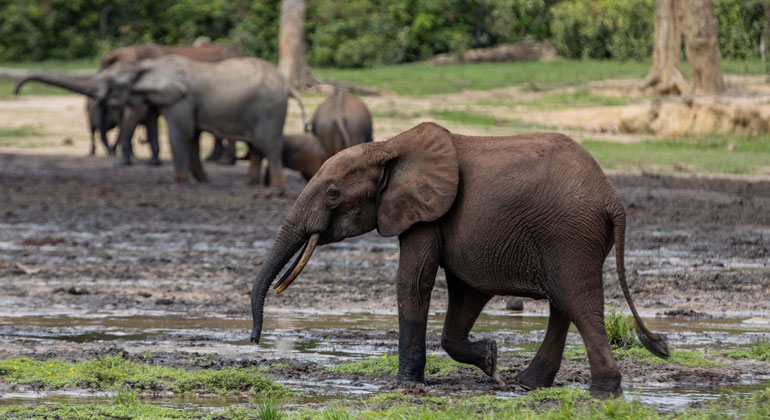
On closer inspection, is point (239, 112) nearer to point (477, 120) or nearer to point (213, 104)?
point (213, 104)

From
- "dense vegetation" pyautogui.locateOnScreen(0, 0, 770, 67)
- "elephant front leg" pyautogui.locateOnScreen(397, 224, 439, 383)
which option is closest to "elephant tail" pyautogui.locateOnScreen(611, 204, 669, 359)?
"elephant front leg" pyautogui.locateOnScreen(397, 224, 439, 383)

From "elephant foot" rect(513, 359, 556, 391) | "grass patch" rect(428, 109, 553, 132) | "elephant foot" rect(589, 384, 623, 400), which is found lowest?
"grass patch" rect(428, 109, 553, 132)

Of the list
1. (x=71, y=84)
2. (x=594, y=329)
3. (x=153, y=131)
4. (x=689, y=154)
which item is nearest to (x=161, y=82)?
(x=71, y=84)

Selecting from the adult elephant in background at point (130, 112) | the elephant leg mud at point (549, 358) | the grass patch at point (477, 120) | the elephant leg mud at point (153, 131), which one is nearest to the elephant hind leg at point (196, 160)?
the adult elephant in background at point (130, 112)

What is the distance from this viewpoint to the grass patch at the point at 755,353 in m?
7.03

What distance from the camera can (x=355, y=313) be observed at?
29.3 ft

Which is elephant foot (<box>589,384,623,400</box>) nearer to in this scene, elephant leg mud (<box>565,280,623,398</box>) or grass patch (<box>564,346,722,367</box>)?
elephant leg mud (<box>565,280,623,398</box>)

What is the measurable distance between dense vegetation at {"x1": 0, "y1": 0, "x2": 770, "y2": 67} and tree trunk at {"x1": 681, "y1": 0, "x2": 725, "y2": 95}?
10.9m

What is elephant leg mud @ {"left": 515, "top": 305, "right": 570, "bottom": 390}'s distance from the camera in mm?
6461

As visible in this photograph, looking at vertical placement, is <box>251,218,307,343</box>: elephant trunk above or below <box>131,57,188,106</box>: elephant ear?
above

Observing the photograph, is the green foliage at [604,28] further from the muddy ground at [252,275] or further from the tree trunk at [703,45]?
the muddy ground at [252,275]

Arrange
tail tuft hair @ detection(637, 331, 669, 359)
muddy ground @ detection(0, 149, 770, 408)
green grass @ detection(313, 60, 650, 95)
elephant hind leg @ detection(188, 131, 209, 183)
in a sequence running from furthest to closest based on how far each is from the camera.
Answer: green grass @ detection(313, 60, 650, 95) → elephant hind leg @ detection(188, 131, 209, 183) → muddy ground @ detection(0, 149, 770, 408) → tail tuft hair @ detection(637, 331, 669, 359)

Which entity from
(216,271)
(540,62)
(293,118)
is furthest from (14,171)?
(540,62)

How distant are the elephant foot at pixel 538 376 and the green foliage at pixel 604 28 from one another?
30953mm
